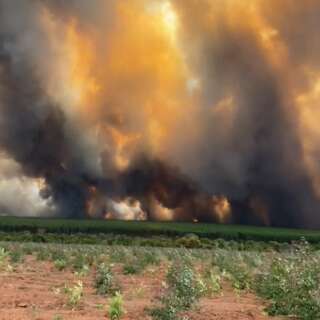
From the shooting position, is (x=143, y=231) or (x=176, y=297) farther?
(x=143, y=231)

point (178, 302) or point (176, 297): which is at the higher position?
point (176, 297)

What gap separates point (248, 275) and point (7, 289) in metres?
9.70

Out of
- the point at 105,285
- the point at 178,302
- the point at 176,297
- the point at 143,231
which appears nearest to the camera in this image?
the point at 178,302

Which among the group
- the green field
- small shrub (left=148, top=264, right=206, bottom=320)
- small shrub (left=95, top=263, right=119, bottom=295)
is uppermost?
the green field

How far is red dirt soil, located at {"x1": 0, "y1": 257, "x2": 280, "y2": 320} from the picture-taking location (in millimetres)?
15195

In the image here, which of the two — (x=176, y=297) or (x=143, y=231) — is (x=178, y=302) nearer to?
(x=176, y=297)

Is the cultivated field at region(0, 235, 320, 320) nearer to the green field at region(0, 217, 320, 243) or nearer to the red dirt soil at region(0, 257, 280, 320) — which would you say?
the red dirt soil at region(0, 257, 280, 320)

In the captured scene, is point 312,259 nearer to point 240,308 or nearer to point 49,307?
point 240,308

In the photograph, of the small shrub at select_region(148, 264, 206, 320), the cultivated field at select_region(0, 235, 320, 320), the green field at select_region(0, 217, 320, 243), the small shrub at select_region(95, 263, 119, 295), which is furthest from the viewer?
the green field at select_region(0, 217, 320, 243)

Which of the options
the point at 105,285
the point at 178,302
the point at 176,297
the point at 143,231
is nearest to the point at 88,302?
the point at 176,297

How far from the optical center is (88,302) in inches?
696

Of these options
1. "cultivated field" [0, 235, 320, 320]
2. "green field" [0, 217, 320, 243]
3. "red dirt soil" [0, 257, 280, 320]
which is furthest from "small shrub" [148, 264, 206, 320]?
"green field" [0, 217, 320, 243]

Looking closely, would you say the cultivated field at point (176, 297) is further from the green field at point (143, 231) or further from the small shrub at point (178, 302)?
the green field at point (143, 231)

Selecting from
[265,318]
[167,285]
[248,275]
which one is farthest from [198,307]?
[248,275]
